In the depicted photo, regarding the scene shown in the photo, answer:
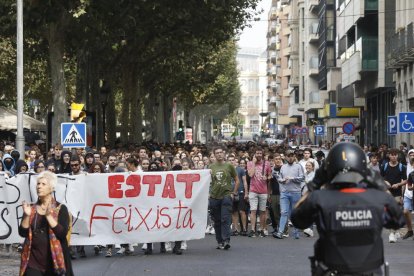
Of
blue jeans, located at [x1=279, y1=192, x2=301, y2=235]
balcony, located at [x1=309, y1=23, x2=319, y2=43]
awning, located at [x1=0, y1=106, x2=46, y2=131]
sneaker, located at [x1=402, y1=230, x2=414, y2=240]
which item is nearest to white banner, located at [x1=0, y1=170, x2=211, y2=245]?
blue jeans, located at [x1=279, y1=192, x2=301, y2=235]

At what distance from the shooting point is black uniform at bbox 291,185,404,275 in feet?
22.7

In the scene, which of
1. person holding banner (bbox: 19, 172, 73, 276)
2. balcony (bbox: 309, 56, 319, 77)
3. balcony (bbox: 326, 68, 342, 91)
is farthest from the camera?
balcony (bbox: 309, 56, 319, 77)

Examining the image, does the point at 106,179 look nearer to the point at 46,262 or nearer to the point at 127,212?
the point at 127,212

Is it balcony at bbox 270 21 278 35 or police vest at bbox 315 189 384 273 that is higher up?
balcony at bbox 270 21 278 35

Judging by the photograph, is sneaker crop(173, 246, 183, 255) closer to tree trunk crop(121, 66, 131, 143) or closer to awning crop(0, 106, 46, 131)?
awning crop(0, 106, 46, 131)

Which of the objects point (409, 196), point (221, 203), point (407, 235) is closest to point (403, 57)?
point (407, 235)

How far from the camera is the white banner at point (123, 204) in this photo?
16219 mm

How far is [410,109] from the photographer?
4550cm

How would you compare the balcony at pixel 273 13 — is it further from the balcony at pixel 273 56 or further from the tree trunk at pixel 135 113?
the tree trunk at pixel 135 113

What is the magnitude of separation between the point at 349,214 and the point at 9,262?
998 centimetres

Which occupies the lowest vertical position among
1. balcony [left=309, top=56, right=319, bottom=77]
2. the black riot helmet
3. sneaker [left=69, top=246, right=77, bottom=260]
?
sneaker [left=69, top=246, right=77, bottom=260]

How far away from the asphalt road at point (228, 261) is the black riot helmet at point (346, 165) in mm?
7447

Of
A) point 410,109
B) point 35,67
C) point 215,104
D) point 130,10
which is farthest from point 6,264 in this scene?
point 215,104

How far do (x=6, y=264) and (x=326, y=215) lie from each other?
9581mm
